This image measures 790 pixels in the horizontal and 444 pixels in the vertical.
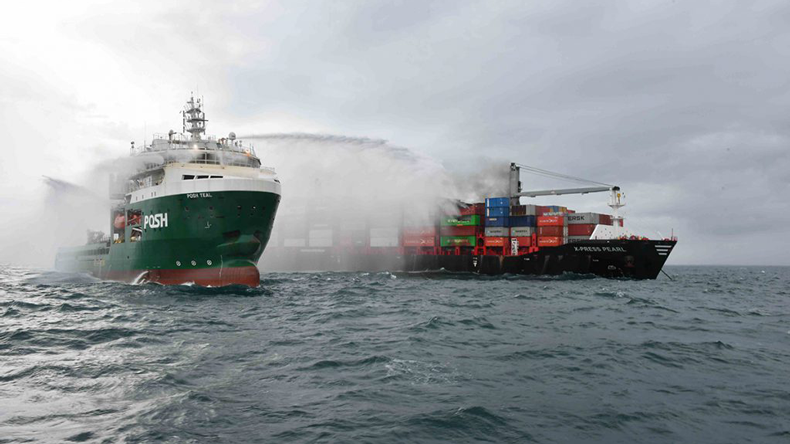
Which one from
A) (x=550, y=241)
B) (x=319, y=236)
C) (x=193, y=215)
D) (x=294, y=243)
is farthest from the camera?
(x=294, y=243)

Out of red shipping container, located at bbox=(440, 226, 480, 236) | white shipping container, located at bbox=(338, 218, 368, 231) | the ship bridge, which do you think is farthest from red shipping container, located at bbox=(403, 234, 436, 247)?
the ship bridge

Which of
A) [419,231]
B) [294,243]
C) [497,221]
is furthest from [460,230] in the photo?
[294,243]

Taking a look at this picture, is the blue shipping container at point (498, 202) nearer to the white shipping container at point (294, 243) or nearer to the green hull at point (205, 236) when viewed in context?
the white shipping container at point (294, 243)

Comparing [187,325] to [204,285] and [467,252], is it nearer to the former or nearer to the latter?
[204,285]

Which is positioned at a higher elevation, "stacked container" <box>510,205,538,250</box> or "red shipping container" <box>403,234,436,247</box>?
"stacked container" <box>510,205,538,250</box>

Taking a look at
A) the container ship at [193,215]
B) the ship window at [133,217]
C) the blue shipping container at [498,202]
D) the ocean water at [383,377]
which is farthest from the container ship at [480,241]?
the ship window at [133,217]

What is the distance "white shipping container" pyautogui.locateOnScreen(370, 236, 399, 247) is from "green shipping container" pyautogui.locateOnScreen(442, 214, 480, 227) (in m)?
9.53

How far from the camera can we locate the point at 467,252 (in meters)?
69.8

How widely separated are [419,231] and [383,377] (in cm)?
6192

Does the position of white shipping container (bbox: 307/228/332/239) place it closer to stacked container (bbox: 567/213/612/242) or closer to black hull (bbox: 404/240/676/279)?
black hull (bbox: 404/240/676/279)

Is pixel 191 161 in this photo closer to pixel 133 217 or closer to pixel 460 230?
pixel 133 217

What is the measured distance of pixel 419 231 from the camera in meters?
73.1

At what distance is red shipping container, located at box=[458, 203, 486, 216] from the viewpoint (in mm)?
69625

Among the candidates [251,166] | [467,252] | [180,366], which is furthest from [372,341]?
[467,252]
